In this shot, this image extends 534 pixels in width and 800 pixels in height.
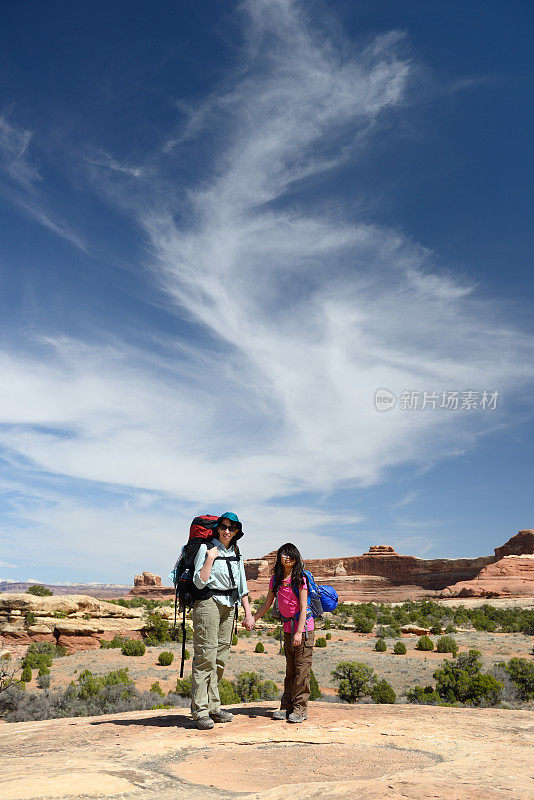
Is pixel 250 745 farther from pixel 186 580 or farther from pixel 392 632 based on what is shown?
pixel 392 632

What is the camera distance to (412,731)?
493 centimetres

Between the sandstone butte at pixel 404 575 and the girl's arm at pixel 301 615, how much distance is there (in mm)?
58621

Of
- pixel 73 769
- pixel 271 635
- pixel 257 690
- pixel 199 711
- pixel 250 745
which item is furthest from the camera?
pixel 271 635

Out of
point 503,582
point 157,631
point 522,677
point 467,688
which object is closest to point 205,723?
point 467,688

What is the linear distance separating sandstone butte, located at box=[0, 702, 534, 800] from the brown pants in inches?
8.7

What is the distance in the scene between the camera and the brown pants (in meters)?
5.47

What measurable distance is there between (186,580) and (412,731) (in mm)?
2704

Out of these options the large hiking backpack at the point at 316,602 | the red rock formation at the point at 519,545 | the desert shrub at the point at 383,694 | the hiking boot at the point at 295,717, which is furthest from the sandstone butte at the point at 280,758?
the red rock formation at the point at 519,545

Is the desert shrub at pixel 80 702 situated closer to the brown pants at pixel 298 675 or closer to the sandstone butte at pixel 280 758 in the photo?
the sandstone butte at pixel 280 758

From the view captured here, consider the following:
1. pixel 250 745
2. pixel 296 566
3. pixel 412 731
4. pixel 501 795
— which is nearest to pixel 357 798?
pixel 501 795

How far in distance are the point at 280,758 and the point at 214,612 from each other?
156 cm

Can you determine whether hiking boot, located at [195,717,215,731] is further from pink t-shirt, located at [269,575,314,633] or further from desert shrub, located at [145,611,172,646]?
desert shrub, located at [145,611,172,646]

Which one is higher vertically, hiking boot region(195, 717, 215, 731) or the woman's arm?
the woman's arm

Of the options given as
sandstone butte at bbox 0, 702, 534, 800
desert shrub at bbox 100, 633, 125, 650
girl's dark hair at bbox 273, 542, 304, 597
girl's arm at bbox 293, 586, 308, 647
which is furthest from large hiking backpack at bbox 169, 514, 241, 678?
desert shrub at bbox 100, 633, 125, 650
